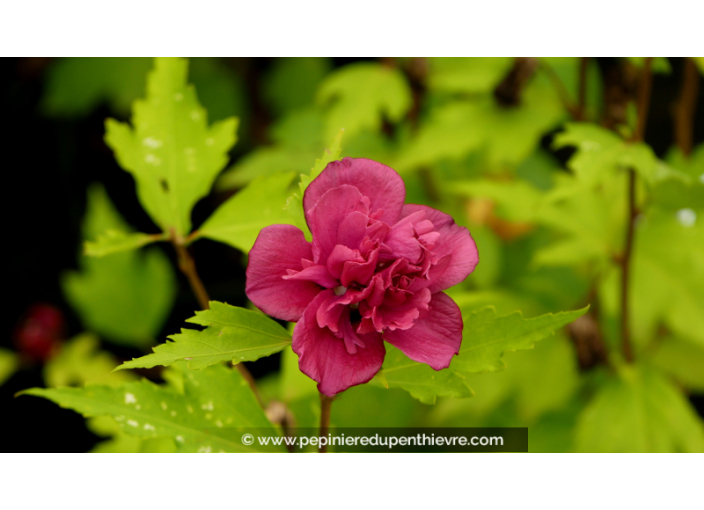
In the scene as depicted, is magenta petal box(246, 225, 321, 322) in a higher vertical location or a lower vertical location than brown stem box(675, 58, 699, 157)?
lower

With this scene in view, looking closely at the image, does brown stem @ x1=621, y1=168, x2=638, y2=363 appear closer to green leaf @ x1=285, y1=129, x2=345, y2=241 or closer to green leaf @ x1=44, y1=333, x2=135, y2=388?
green leaf @ x1=285, y1=129, x2=345, y2=241

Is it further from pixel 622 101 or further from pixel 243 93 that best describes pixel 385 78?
pixel 243 93

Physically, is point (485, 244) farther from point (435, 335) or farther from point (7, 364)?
point (7, 364)

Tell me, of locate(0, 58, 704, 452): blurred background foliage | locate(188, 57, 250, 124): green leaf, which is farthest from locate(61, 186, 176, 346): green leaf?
locate(188, 57, 250, 124): green leaf

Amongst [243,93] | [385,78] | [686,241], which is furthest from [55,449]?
[243,93]

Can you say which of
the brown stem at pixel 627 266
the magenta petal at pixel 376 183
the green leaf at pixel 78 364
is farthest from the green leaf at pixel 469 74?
the green leaf at pixel 78 364

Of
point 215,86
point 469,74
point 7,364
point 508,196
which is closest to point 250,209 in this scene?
point 508,196
